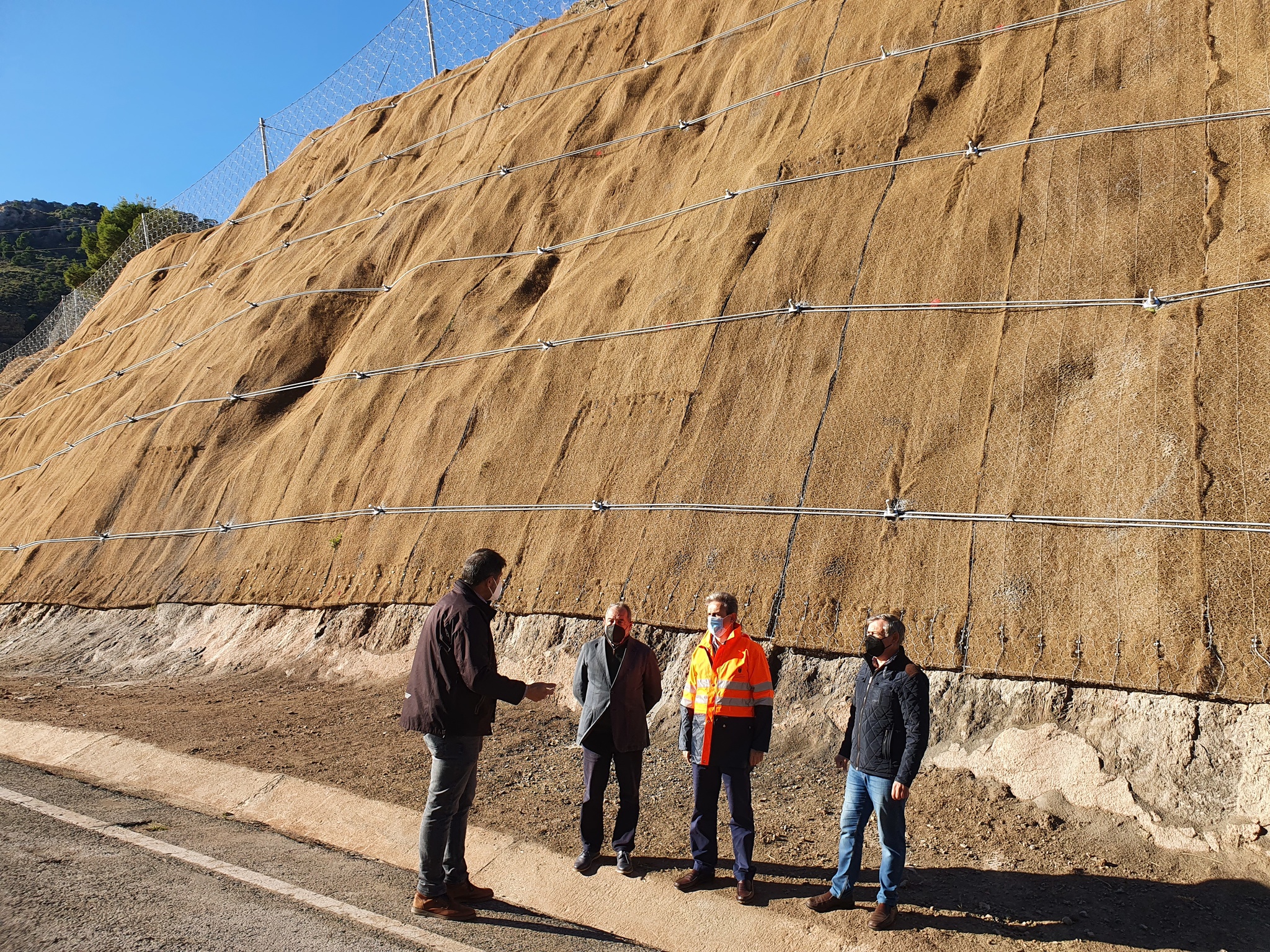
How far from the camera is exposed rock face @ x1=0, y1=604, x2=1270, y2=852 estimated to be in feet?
16.6

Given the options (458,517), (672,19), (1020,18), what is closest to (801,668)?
(458,517)

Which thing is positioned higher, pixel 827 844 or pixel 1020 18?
pixel 1020 18

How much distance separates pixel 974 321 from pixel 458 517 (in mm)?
5312

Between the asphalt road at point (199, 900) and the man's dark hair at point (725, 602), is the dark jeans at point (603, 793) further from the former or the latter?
the man's dark hair at point (725, 602)

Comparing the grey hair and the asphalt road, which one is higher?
the grey hair

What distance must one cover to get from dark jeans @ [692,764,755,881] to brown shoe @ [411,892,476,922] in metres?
1.21

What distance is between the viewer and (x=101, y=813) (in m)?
6.31

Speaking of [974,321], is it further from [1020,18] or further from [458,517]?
[458,517]

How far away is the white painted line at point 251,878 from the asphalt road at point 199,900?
46 millimetres

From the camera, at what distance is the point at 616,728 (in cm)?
536

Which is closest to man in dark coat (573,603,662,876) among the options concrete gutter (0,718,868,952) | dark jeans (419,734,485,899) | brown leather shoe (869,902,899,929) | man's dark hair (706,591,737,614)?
concrete gutter (0,718,868,952)

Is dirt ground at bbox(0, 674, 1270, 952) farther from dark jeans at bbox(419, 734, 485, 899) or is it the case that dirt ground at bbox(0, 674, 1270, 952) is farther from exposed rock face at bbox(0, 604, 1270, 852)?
→ dark jeans at bbox(419, 734, 485, 899)

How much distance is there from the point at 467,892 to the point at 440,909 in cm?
26

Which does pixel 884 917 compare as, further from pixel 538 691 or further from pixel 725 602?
pixel 538 691
